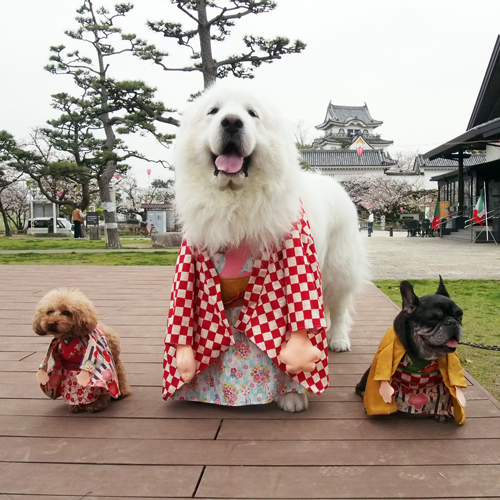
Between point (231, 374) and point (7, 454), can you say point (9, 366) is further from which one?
point (231, 374)

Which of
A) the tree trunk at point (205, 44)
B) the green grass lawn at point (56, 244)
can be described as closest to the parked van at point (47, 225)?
the green grass lawn at point (56, 244)

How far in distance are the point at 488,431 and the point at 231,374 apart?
1084mm

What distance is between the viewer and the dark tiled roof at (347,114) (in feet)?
177

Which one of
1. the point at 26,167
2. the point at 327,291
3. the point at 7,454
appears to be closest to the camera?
the point at 7,454

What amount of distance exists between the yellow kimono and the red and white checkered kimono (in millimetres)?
250

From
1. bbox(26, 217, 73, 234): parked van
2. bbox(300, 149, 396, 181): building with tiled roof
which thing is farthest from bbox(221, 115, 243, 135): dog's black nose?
bbox(300, 149, 396, 181): building with tiled roof

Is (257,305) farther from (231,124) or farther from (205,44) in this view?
(205,44)

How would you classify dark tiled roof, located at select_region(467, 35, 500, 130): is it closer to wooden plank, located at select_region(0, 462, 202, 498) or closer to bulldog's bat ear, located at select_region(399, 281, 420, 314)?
bulldog's bat ear, located at select_region(399, 281, 420, 314)

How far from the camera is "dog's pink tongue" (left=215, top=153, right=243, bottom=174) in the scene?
190 cm

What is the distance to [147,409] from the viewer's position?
2.15 meters

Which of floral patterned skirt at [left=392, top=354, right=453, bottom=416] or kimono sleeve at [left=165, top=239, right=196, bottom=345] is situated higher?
kimono sleeve at [left=165, top=239, right=196, bottom=345]

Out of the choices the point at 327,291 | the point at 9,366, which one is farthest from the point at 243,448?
the point at 9,366

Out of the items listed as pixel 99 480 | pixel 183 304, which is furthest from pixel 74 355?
pixel 99 480

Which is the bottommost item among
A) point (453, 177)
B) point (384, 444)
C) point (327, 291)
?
point (384, 444)
